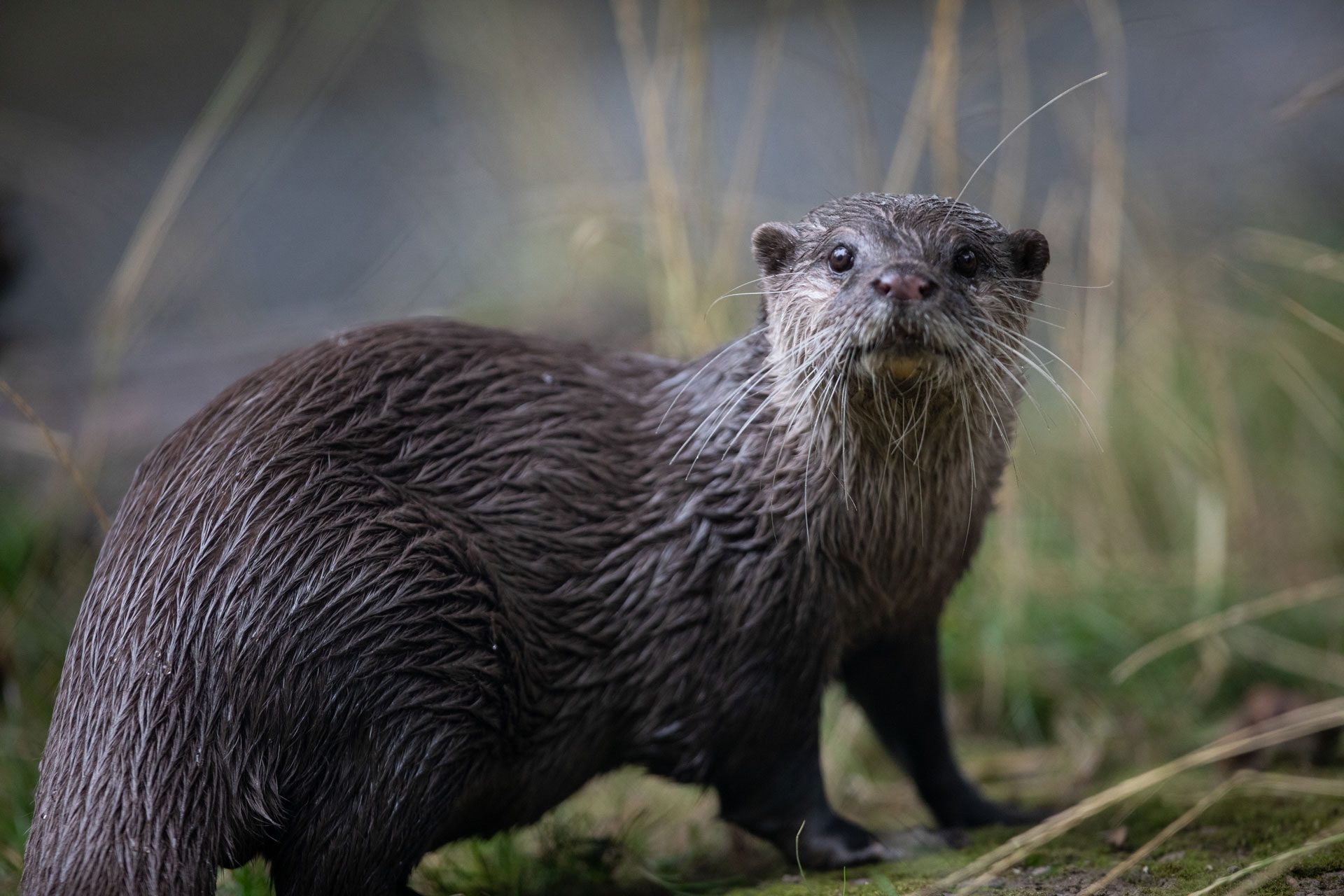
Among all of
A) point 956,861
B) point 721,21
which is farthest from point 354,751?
point 721,21

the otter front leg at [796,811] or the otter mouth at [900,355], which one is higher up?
the otter mouth at [900,355]

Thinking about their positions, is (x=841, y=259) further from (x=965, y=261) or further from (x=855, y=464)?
(x=855, y=464)

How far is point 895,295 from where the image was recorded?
2.14 meters

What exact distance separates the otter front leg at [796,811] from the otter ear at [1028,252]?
3.62 ft

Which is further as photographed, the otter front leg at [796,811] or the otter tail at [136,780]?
the otter front leg at [796,811]

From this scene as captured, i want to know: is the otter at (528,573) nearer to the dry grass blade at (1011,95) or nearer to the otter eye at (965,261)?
the otter eye at (965,261)

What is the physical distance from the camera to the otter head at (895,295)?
7.14ft

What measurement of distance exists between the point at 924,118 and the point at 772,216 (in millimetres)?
1255

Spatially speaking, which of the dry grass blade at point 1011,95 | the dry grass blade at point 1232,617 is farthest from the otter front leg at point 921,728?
the dry grass blade at point 1011,95

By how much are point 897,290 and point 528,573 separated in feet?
3.06

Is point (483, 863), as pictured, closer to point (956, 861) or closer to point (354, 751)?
point (354, 751)

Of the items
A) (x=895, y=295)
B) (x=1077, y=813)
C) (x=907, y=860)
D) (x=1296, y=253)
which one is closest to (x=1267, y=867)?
(x=1077, y=813)

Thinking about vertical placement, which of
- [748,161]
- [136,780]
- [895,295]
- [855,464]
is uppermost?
[748,161]

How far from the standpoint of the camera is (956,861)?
2547mm
